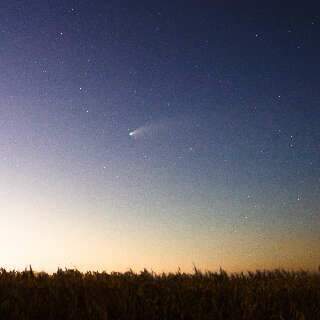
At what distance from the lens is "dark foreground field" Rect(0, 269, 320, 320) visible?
7.66 m

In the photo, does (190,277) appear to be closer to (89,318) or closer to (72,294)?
(72,294)

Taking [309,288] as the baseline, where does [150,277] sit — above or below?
above

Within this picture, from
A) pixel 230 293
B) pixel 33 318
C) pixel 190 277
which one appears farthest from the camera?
pixel 190 277

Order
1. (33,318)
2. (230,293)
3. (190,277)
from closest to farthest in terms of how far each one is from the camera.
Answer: (33,318) → (230,293) → (190,277)

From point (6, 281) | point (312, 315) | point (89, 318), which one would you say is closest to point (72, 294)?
point (89, 318)

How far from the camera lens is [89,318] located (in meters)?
7.34

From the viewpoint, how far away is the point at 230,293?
9.33 metres

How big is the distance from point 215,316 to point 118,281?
2.19 meters

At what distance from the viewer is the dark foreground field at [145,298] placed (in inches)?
301

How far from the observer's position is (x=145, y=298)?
8.38 meters

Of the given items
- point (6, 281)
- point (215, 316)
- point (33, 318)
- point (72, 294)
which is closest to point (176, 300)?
point (215, 316)

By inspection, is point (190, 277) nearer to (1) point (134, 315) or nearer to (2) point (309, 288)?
(2) point (309, 288)

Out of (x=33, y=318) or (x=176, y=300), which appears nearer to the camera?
(x=33, y=318)

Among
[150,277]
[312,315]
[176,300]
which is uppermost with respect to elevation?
[150,277]
